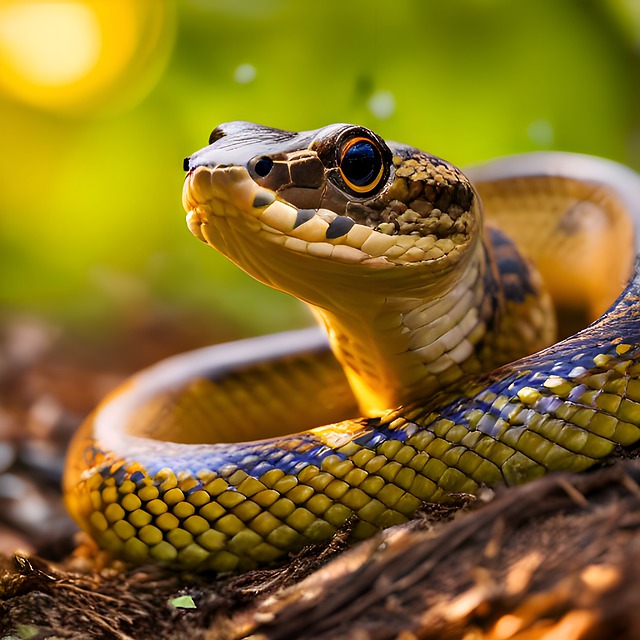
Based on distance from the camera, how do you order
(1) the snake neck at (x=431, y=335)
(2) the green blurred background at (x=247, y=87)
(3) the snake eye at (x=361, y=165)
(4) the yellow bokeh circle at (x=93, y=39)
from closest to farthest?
(3) the snake eye at (x=361, y=165), (1) the snake neck at (x=431, y=335), (2) the green blurred background at (x=247, y=87), (4) the yellow bokeh circle at (x=93, y=39)

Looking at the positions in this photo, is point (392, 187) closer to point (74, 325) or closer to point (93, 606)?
point (93, 606)

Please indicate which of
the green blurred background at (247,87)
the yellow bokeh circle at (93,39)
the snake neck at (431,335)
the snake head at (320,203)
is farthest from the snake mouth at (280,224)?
the yellow bokeh circle at (93,39)

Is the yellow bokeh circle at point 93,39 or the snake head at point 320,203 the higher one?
the yellow bokeh circle at point 93,39

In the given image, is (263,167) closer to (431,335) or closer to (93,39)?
(431,335)

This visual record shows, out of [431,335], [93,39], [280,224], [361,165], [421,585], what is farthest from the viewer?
[93,39]

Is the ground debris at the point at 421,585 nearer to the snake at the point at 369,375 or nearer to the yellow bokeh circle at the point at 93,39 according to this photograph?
the snake at the point at 369,375

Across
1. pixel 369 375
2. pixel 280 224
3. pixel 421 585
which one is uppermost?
pixel 280 224

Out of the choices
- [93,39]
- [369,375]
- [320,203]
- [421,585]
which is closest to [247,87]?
[93,39]
